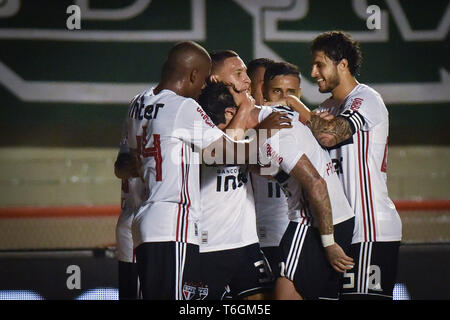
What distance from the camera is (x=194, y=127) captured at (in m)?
2.99

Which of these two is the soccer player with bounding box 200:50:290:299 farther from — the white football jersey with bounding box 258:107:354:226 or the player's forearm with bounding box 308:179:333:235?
the player's forearm with bounding box 308:179:333:235

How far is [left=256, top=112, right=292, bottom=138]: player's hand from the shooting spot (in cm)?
310

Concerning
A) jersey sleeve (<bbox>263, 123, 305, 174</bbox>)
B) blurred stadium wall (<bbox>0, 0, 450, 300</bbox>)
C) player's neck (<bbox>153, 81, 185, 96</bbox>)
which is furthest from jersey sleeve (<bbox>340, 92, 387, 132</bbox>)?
blurred stadium wall (<bbox>0, 0, 450, 300</bbox>)

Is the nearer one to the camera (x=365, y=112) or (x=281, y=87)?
(x=365, y=112)

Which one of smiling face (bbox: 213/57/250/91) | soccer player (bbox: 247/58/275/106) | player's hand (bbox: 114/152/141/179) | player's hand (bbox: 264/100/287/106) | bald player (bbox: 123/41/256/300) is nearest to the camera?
bald player (bbox: 123/41/256/300)

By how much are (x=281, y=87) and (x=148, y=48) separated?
507cm

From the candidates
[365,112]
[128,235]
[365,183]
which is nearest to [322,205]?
[365,183]

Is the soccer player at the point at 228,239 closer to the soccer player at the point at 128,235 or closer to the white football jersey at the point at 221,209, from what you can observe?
the white football jersey at the point at 221,209

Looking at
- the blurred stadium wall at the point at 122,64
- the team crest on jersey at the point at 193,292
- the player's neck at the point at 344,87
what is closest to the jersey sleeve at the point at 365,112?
the player's neck at the point at 344,87

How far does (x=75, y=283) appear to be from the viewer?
15.0ft

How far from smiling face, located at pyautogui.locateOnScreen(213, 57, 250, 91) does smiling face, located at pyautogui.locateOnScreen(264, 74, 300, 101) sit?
305mm

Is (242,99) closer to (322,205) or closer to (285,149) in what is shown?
(285,149)

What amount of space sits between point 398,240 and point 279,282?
677 millimetres

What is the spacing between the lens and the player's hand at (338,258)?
310 centimetres
